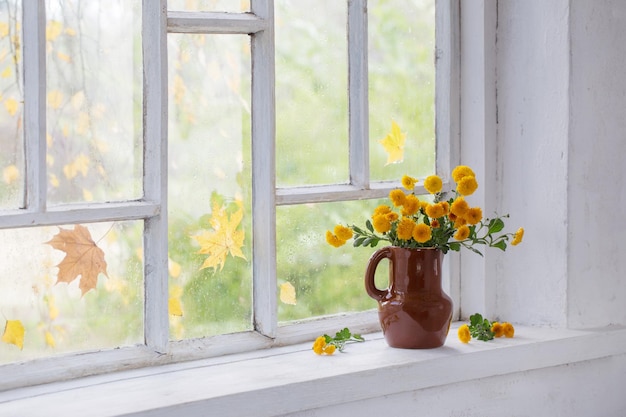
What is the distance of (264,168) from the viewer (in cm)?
185

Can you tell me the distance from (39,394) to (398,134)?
0.97 meters

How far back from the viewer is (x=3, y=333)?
1588mm

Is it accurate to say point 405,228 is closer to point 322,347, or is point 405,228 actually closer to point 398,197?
point 398,197

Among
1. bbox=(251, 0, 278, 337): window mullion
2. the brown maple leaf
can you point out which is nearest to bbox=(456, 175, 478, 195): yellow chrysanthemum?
bbox=(251, 0, 278, 337): window mullion

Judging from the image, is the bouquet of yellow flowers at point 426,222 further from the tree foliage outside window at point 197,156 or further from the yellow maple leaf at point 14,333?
the yellow maple leaf at point 14,333

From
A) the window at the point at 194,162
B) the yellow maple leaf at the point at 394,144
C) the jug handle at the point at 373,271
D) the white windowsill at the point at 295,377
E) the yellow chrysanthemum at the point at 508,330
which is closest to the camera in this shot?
the white windowsill at the point at 295,377

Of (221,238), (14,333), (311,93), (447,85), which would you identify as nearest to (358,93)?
(311,93)

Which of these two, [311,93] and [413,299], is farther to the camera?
[311,93]

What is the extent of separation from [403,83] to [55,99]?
801mm

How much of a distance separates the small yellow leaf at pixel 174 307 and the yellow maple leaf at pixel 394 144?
59cm

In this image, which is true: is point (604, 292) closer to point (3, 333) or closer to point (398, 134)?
point (398, 134)

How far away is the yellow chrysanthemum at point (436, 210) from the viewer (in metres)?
1.80

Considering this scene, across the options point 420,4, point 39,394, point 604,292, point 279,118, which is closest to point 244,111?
point 279,118

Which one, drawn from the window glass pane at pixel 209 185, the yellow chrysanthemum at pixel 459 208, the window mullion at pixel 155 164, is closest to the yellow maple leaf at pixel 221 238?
the window glass pane at pixel 209 185
